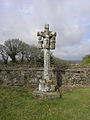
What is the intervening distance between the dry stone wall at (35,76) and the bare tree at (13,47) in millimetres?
13157

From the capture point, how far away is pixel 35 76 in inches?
550

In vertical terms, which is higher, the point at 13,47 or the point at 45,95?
the point at 13,47

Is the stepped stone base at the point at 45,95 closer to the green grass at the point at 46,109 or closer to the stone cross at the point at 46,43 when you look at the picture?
the green grass at the point at 46,109

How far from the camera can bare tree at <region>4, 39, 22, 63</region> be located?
1095 inches

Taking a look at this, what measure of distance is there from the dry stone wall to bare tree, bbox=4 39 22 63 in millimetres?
13157

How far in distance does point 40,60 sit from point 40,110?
2077 cm

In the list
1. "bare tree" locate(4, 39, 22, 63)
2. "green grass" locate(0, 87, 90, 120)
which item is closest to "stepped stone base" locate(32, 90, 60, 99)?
"green grass" locate(0, 87, 90, 120)

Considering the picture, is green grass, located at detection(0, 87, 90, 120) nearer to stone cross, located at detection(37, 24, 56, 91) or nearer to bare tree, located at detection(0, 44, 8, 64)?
stone cross, located at detection(37, 24, 56, 91)

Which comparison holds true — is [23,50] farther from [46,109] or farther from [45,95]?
[46,109]

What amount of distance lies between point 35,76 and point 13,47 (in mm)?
15422

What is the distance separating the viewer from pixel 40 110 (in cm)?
738

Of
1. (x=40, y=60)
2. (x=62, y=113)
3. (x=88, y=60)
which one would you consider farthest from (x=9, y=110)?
(x=40, y=60)

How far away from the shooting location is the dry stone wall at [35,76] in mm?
13750

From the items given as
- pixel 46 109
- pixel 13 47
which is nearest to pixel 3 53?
pixel 13 47
